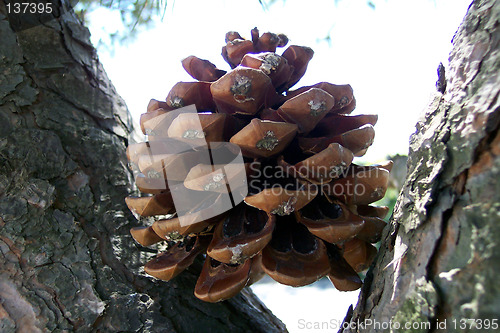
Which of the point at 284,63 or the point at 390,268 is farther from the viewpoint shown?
the point at 284,63

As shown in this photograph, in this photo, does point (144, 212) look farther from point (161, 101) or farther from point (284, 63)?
point (284, 63)

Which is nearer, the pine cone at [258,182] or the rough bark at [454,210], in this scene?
the rough bark at [454,210]

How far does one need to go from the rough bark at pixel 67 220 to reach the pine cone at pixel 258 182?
0.08 m

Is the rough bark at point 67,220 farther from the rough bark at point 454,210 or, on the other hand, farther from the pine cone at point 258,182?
the rough bark at point 454,210

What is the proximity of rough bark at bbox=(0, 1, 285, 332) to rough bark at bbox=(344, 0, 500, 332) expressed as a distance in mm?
329

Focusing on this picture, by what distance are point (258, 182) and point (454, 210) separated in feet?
0.88

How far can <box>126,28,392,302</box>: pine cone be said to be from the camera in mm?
524

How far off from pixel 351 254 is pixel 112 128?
558mm

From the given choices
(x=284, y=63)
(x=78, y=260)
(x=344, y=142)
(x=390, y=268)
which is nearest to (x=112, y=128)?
(x=78, y=260)

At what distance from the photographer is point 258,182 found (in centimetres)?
56

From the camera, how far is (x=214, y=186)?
1.76 ft

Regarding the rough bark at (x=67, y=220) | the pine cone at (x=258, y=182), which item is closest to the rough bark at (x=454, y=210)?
the pine cone at (x=258, y=182)

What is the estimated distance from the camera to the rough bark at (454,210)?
346mm

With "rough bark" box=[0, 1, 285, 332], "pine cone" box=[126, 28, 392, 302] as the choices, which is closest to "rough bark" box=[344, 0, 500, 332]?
"pine cone" box=[126, 28, 392, 302]
